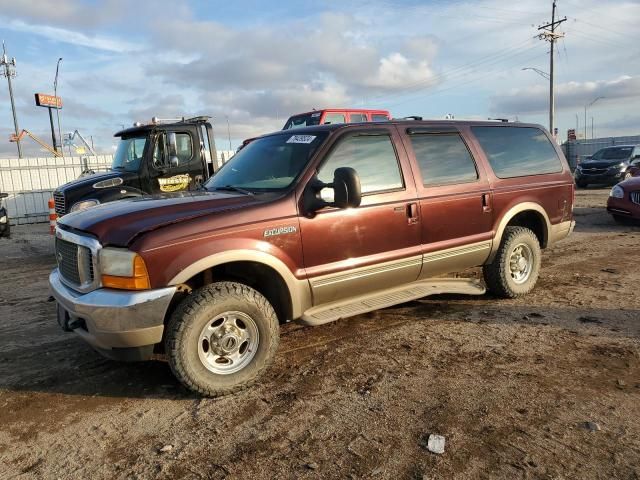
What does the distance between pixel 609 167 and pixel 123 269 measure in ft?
65.1

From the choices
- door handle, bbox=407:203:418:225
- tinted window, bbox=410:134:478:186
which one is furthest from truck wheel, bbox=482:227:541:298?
door handle, bbox=407:203:418:225

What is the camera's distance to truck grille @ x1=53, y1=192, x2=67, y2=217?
835 cm

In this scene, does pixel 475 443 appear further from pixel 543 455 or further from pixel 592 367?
pixel 592 367

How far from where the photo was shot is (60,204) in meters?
8.60

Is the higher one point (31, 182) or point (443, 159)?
point (31, 182)

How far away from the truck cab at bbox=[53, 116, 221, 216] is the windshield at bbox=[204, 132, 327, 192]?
3462mm

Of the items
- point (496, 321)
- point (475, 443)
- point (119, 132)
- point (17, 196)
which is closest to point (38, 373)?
point (475, 443)

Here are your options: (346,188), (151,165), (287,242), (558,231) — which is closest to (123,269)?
(287,242)

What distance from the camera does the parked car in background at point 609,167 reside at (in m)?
18.5

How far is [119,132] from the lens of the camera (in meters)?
9.07

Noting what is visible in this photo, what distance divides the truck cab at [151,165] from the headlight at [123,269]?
4.88m

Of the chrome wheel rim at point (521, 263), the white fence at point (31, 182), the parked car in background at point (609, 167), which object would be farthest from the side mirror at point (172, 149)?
the parked car in background at point (609, 167)

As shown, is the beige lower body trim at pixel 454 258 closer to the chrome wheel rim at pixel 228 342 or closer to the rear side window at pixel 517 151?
the rear side window at pixel 517 151

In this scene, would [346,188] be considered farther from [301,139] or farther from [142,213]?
[142,213]
